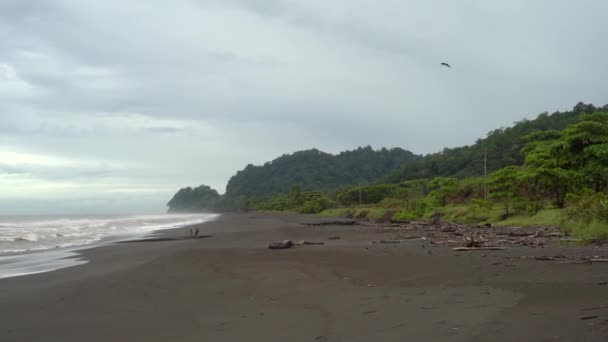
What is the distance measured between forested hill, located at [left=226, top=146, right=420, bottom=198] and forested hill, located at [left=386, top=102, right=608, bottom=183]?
56695 millimetres

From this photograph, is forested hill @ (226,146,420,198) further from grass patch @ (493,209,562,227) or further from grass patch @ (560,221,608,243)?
grass patch @ (560,221,608,243)

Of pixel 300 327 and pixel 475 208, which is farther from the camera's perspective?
pixel 475 208

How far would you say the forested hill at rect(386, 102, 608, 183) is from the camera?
69.4 m

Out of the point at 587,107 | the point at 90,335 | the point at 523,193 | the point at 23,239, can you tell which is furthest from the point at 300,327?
the point at 587,107

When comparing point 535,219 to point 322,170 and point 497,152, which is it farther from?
point 322,170

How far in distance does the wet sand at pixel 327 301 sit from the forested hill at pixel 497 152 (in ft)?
195

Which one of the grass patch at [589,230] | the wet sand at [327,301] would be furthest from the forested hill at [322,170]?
the wet sand at [327,301]

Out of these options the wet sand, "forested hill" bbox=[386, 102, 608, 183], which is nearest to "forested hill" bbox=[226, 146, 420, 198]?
"forested hill" bbox=[386, 102, 608, 183]

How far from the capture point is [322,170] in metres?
169

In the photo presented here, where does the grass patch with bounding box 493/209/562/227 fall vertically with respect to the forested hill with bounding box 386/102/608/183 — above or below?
below

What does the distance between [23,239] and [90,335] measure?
20455mm

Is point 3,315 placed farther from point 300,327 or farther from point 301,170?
point 301,170

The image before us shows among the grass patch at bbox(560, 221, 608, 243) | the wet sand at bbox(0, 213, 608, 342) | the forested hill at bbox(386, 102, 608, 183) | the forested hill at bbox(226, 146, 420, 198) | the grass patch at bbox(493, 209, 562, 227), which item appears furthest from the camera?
the forested hill at bbox(226, 146, 420, 198)

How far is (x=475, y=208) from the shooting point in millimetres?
32438
